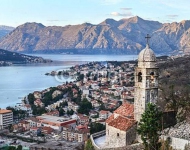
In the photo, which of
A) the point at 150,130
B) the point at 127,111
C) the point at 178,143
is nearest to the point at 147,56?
the point at 127,111

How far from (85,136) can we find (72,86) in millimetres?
25635

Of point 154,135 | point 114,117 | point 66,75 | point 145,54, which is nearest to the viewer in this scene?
point 154,135

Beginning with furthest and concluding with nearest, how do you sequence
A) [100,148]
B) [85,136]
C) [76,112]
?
[76,112]
[85,136]
[100,148]

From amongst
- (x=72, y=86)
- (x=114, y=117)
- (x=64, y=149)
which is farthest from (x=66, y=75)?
(x=114, y=117)

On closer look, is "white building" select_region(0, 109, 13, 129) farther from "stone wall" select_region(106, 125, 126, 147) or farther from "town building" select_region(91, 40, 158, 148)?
"town building" select_region(91, 40, 158, 148)

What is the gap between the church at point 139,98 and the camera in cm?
1128

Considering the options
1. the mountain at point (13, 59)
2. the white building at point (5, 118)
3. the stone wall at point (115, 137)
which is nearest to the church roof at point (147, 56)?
the stone wall at point (115, 137)

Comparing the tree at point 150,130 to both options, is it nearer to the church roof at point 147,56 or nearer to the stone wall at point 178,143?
the stone wall at point 178,143

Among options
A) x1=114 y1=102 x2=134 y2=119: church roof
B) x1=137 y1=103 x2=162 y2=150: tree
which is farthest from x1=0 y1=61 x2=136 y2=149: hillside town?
x1=137 y1=103 x2=162 y2=150: tree

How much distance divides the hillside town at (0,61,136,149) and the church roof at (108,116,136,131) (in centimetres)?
1481

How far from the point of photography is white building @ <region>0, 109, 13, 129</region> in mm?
35000

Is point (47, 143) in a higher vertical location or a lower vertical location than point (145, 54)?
lower

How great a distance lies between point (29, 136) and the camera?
3150 cm

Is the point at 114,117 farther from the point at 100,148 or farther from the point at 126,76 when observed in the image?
the point at 126,76
